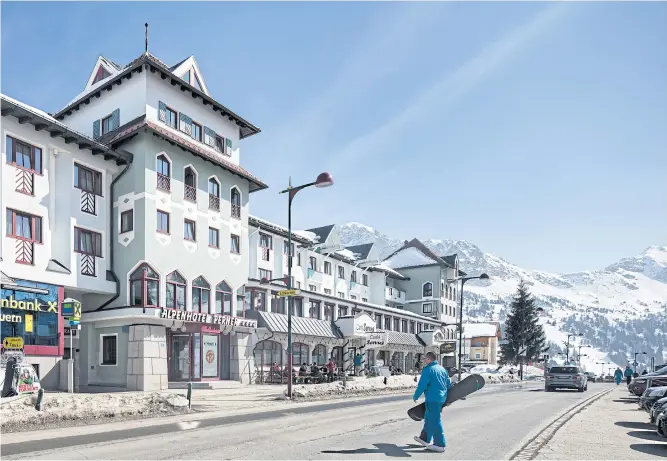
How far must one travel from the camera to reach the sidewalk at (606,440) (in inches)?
435

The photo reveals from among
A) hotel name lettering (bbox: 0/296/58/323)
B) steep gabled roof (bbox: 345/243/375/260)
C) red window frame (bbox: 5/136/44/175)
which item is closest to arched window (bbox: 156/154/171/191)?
red window frame (bbox: 5/136/44/175)

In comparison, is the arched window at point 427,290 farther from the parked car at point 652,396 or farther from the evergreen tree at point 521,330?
the parked car at point 652,396

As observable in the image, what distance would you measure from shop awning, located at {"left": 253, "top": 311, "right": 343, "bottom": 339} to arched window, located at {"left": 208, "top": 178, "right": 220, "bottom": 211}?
24.4 feet

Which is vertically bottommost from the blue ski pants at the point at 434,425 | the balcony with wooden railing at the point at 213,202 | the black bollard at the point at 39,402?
the black bollard at the point at 39,402

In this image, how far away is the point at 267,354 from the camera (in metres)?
39.2

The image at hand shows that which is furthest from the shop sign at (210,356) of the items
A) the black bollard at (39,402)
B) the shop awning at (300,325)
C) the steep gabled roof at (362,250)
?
the steep gabled roof at (362,250)

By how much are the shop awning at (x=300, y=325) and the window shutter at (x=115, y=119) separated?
1350 centimetres

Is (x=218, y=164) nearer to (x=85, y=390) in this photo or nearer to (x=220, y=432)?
(x=85, y=390)

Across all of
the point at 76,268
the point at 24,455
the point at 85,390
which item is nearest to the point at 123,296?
the point at 76,268

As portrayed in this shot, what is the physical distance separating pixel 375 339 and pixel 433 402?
1521 inches

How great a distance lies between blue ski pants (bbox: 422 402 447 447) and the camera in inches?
429

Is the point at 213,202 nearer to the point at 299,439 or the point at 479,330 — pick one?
the point at 299,439

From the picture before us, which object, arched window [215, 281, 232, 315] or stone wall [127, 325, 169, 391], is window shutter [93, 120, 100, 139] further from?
stone wall [127, 325, 169, 391]

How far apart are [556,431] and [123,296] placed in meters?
21.2
